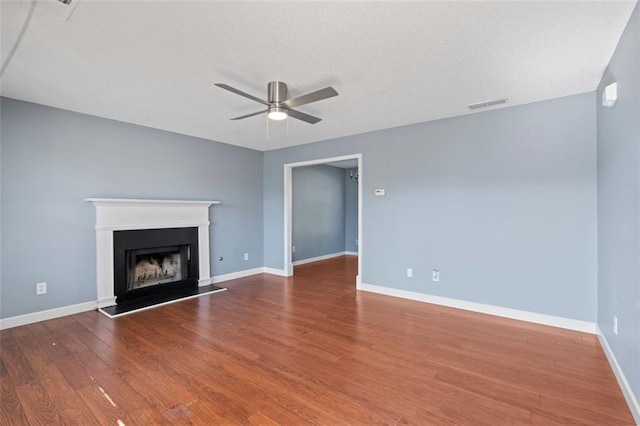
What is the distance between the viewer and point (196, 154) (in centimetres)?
501

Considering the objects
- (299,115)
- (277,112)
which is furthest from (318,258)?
(277,112)

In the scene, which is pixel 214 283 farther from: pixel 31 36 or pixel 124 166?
pixel 31 36

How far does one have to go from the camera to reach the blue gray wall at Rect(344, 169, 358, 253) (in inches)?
336

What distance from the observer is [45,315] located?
3.47 metres

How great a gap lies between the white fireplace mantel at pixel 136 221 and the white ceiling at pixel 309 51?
4.18 ft

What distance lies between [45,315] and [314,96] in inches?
155

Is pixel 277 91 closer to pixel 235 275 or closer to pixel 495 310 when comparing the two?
pixel 495 310

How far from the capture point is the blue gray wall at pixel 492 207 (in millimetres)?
3129

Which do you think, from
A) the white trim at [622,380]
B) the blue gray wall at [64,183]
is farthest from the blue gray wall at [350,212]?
the white trim at [622,380]

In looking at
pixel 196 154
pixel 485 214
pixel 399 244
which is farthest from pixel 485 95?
pixel 196 154

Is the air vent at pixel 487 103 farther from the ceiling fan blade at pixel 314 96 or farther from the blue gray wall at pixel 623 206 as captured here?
the ceiling fan blade at pixel 314 96

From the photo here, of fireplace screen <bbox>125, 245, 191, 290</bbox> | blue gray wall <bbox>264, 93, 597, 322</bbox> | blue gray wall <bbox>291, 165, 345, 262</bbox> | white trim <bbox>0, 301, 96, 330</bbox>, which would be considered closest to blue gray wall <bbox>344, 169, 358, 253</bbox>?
blue gray wall <bbox>291, 165, 345, 262</bbox>

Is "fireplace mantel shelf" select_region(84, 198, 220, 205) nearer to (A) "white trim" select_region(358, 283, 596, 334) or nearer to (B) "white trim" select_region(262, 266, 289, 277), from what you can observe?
(B) "white trim" select_region(262, 266, 289, 277)

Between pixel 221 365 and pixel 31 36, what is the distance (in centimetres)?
280
